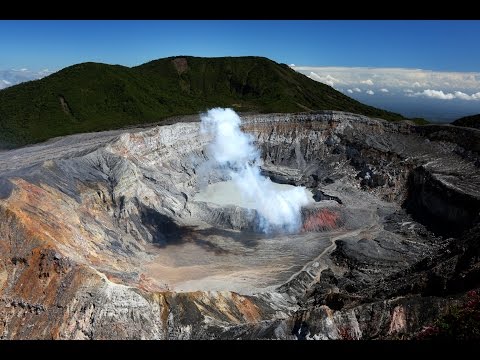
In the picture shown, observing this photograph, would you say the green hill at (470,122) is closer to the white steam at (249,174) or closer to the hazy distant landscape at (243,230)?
the hazy distant landscape at (243,230)

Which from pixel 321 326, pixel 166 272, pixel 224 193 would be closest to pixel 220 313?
pixel 321 326

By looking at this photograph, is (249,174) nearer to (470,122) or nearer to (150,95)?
(470,122)

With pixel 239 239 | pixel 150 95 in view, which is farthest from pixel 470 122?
pixel 150 95

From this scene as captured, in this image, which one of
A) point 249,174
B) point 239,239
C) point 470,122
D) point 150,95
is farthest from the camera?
point 150,95

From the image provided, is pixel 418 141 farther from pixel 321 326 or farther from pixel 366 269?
pixel 321 326

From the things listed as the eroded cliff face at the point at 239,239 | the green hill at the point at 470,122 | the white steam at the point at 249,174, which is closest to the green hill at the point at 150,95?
the white steam at the point at 249,174
